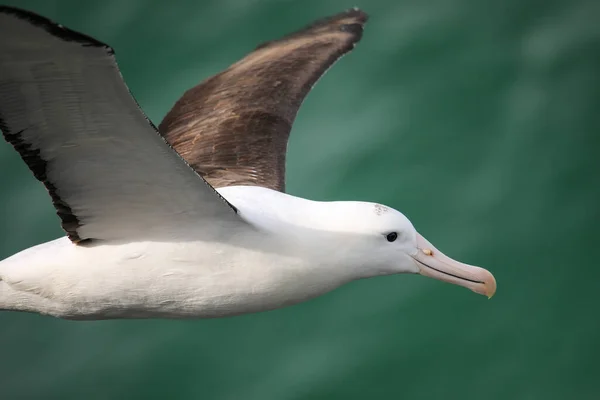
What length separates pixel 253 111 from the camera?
7.64 meters

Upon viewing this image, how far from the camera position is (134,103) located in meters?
4.77

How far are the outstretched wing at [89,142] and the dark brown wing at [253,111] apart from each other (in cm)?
112

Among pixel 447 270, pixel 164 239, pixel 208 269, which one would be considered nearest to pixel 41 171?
pixel 164 239

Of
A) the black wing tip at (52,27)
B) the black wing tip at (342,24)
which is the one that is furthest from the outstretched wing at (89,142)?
the black wing tip at (342,24)

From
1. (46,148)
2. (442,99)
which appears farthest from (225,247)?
(442,99)

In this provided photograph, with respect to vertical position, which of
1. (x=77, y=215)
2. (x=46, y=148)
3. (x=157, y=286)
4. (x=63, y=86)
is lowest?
(x=157, y=286)

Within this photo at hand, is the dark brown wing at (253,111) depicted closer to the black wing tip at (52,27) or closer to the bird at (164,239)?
the bird at (164,239)

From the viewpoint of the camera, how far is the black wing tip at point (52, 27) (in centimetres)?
402

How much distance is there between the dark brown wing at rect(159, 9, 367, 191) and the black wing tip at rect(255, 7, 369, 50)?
31 mm

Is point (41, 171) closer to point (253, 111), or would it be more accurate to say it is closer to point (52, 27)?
point (52, 27)

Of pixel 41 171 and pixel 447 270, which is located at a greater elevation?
pixel 41 171

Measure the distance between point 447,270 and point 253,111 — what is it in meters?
2.42

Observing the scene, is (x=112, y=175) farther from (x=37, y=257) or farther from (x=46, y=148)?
(x=37, y=257)

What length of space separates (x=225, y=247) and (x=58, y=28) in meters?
1.79
